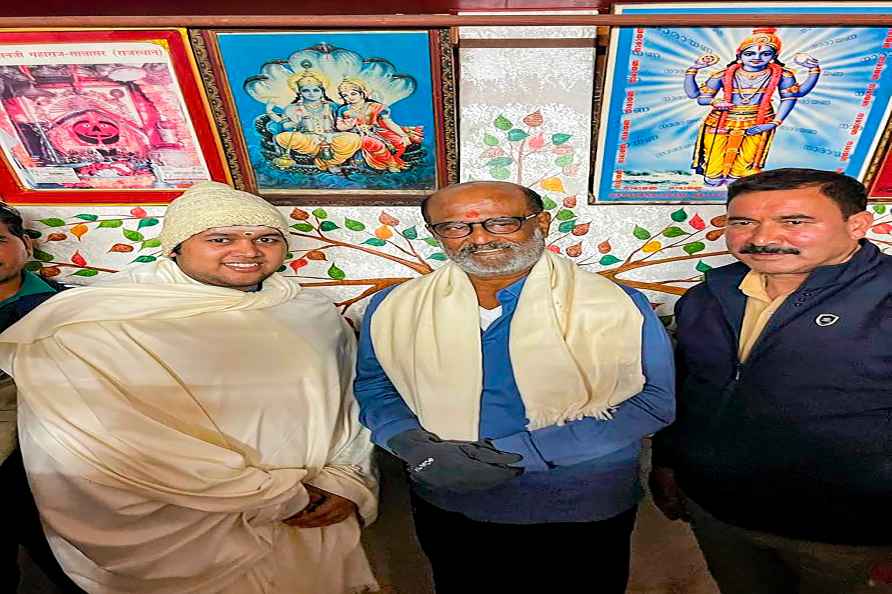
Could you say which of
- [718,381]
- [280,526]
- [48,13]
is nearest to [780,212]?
[718,381]

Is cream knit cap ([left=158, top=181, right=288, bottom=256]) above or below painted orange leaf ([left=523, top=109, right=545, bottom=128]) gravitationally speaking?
below

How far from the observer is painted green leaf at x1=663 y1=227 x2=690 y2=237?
209 centimetres

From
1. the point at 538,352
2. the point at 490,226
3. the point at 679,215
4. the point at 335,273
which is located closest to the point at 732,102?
the point at 679,215

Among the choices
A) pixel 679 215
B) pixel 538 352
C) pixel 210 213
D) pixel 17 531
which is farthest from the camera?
pixel 679 215

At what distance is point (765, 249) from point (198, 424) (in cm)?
173

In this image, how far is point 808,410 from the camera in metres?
1.49

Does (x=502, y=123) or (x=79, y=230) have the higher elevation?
(x=502, y=123)

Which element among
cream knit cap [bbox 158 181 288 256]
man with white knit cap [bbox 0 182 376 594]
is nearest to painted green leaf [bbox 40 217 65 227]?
man with white knit cap [bbox 0 182 376 594]

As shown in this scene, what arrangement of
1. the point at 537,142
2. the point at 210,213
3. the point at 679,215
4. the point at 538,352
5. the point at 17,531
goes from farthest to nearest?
the point at 679,215 → the point at 537,142 → the point at 17,531 → the point at 210,213 → the point at 538,352

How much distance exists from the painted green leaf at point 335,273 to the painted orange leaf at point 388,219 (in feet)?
0.98

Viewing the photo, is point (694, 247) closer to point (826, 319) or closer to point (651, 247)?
point (651, 247)

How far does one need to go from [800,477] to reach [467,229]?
1193mm

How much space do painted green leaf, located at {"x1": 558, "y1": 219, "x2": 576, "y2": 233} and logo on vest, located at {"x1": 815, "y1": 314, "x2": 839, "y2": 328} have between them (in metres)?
0.89

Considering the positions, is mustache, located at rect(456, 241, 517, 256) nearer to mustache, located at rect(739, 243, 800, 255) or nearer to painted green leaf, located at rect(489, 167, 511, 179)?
painted green leaf, located at rect(489, 167, 511, 179)
